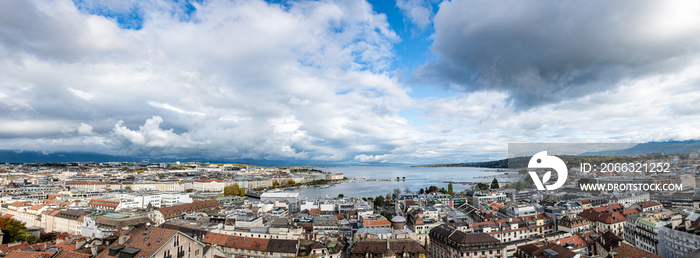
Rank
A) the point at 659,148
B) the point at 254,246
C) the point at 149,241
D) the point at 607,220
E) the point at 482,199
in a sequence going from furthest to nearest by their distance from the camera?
1. the point at 659,148
2. the point at 482,199
3. the point at 607,220
4. the point at 254,246
5. the point at 149,241

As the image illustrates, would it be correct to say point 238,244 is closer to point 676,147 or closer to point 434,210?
point 434,210

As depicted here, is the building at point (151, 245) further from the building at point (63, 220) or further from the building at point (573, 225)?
the building at point (573, 225)

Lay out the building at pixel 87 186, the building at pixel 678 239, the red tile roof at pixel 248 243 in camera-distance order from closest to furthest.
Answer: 1. the red tile roof at pixel 248 243
2. the building at pixel 678 239
3. the building at pixel 87 186

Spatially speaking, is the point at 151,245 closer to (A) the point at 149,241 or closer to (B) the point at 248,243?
(A) the point at 149,241

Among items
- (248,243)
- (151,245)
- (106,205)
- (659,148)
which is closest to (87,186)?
(106,205)

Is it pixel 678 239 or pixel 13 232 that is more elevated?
pixel 13 232

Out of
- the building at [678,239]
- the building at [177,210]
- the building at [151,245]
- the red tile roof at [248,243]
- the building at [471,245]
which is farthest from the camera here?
the building at [177,210]

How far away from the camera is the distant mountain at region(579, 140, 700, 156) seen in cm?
8494

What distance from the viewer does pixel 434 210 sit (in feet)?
133

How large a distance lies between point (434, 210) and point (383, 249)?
16.8 m

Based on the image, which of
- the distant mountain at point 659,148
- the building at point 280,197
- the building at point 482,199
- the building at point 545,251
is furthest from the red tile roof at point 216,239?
the distant mountain at point 659,148

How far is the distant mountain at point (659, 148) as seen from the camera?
279ft

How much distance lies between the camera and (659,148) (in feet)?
315

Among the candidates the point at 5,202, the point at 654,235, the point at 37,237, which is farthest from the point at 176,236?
the point at 5,202
